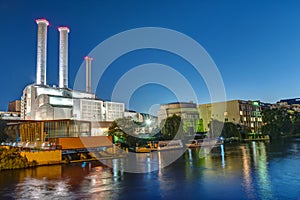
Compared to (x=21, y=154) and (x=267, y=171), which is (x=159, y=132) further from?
(x=267, y=171)

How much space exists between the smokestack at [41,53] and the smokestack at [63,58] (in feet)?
26.0

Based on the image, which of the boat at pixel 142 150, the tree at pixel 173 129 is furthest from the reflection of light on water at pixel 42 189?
the tree at pixel 173 129

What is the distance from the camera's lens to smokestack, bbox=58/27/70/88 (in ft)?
305

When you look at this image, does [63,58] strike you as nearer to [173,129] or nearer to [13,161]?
[173,129]

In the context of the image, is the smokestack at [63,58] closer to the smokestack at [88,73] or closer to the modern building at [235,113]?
the smokestack at [88,73]

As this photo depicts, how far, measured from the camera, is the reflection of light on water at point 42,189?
11.9 meters

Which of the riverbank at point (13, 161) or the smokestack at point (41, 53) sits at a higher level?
the smokestack at point (41, 53)

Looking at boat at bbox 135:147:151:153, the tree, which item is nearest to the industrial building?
the tree

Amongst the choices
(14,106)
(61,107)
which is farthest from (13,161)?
(14,106)

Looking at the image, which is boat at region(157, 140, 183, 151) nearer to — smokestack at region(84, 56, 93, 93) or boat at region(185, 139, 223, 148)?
boat at region(185, 139, 223, 148)

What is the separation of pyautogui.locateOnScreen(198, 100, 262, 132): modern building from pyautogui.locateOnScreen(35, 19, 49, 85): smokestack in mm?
51254

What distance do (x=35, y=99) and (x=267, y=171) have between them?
76.6 metres

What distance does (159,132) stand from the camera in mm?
55188

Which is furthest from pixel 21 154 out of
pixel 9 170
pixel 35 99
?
pixel 35 99
